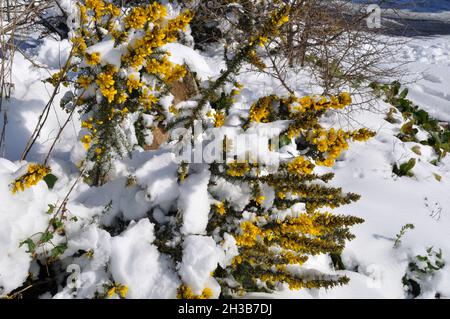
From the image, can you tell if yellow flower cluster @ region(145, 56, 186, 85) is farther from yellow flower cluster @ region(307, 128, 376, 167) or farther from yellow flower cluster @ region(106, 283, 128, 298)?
yellow flower cluster @ region(106, 283, 128, 298)

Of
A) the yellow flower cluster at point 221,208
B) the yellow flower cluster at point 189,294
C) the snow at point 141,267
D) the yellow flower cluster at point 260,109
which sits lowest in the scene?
the yellow flower cluster at point 189,294

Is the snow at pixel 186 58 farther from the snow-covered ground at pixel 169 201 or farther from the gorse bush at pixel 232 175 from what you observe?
the gorse bush at pixel 232 175

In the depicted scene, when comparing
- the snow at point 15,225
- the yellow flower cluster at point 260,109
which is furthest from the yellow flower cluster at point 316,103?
the snow at point 15,225

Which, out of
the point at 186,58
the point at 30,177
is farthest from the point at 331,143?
the point at 186,58

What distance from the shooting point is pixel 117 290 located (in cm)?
175

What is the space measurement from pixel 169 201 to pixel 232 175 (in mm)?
403

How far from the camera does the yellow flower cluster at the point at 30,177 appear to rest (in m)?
1.79

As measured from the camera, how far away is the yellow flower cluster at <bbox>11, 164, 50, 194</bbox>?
5.88ft

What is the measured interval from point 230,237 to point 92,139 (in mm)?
1140

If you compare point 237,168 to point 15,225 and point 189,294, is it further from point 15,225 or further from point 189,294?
point 15,225

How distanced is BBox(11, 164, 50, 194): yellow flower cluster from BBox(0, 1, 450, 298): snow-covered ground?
0.13 meters

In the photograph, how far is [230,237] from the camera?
6.62 ft

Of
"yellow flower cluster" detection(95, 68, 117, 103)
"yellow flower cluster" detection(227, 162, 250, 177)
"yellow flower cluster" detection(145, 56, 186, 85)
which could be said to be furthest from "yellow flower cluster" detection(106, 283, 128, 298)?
"yellow flower cluster" detection(145, 56, 186, 85)
